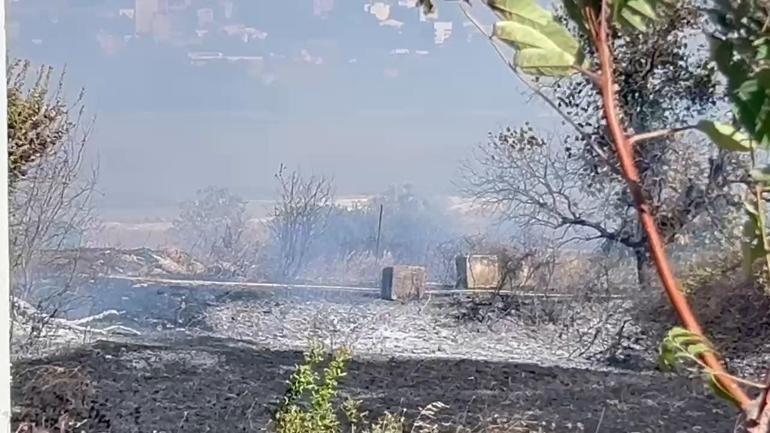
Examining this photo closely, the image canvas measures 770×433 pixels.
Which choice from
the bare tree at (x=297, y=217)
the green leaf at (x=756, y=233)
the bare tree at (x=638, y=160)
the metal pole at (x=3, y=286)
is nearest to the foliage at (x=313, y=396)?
the bare tree at (x=297, y=217)

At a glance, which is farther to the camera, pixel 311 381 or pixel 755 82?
pixel 311 381

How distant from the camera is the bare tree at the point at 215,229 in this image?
1.30 metres

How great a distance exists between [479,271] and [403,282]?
0.09m

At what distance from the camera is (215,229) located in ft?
4.30

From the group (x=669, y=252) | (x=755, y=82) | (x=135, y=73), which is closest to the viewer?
(x=755, y=82)

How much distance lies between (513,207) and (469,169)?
0.07 m

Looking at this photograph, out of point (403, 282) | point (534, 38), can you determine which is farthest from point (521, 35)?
point (403, 282)

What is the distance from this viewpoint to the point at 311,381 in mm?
1267

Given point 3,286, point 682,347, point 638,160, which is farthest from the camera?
point 638,160

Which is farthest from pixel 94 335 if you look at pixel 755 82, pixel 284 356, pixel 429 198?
pixel 755 82

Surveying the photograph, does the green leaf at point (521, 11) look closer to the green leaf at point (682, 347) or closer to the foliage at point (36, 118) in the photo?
the green leaf at point (682, 347)

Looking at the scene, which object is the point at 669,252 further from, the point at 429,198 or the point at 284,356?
the point at 284,356

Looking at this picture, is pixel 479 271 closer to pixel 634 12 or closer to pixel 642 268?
pixel 642 268

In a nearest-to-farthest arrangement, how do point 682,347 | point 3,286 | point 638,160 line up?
point 682,347 < point 3,286 < point 638,160
